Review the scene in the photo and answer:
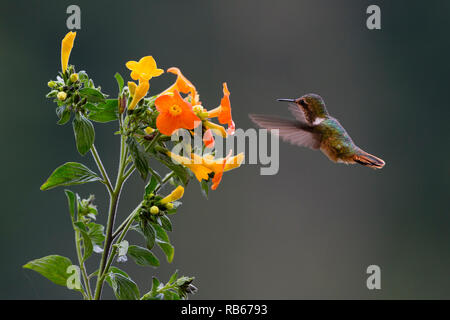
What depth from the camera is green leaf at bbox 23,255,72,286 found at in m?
0.67

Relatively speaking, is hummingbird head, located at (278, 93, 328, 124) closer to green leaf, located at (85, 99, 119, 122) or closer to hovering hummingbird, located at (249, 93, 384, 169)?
hovering hummingbird, located at (249, 93, 384, 169)

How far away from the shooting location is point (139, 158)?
2.01 feet

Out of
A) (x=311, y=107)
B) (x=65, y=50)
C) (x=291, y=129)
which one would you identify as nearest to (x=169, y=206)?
(x=65, y=50)

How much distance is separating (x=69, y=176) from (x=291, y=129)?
1.68 feet

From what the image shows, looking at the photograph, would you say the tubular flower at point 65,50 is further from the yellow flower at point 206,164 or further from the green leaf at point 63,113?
the yellow flower at point 206,164

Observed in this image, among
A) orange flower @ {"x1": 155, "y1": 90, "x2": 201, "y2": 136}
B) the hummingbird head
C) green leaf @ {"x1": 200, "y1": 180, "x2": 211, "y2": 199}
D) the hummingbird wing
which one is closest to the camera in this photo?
orange flower @ {"x1": 155, "y1": 90, "x2": 201, "y2": 136}

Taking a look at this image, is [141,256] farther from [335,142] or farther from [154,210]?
[335,142]

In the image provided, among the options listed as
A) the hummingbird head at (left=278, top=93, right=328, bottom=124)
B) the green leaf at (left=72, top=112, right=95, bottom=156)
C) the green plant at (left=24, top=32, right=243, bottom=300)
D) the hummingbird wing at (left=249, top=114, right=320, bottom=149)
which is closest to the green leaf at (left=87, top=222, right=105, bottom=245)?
the green plant at (left=24, top=32, right=243, bottom=300)

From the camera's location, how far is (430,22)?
2.91m

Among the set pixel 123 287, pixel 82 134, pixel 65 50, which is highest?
pixel 65 50

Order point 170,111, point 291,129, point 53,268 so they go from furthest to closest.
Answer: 1. point 291,129
2. point 53,268
3. point 170,111

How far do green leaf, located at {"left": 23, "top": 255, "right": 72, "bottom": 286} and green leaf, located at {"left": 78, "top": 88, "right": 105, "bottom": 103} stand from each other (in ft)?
0.78

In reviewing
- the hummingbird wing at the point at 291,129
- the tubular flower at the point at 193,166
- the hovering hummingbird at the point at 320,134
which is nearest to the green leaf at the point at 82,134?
the tubular flower at the point at 193,166

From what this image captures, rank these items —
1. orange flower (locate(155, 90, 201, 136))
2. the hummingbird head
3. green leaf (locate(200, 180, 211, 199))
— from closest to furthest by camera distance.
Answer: orange flower (locate(155, 90, 201, 136)) < green leaf (locate(200, 180, 211, 199)) < the hummingbird head
